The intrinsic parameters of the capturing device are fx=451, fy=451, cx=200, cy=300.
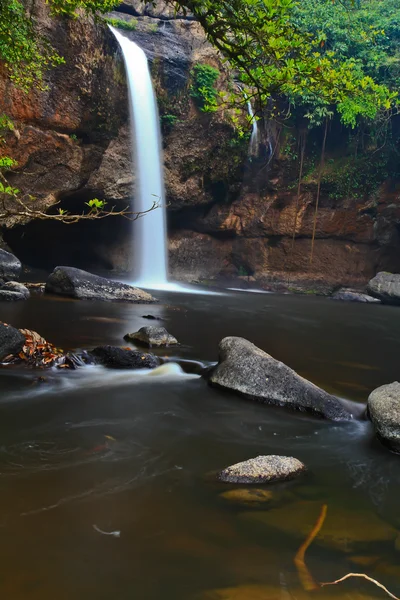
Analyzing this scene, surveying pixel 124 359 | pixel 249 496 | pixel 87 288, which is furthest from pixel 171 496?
pixel 87 288

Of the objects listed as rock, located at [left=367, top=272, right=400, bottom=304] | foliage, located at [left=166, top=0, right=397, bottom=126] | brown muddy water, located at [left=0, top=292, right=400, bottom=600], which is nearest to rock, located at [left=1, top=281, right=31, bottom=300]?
brown muddy water, located at [left=0, top=292, right=400, bottom=600]

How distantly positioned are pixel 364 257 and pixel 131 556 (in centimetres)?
2151

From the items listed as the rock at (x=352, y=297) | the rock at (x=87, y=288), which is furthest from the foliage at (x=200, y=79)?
the rock at (x=87, y=288)

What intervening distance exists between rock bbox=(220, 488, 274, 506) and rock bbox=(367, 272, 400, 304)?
55.2 feet

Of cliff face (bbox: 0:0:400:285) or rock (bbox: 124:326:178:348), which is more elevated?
cliff face (bbox: 0:0:400:285)

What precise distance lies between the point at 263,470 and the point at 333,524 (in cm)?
61

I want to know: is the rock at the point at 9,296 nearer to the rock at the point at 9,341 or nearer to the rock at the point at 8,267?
the rock at the point at 8,267

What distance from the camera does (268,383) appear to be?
5.04 m

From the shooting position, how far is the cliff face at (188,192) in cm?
1623

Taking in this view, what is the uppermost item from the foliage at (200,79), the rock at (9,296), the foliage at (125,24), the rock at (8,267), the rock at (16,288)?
the foliage at (125,24)

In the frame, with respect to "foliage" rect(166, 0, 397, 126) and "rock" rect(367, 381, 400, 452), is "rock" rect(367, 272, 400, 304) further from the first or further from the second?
"foliage" rect(166, 0, 397, 126)

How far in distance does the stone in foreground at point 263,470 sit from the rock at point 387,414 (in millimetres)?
1106

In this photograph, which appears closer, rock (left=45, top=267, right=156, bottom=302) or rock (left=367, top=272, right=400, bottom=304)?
rock (left=45, top=267, right=156, bottom=302)

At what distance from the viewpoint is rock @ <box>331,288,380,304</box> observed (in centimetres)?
1845
